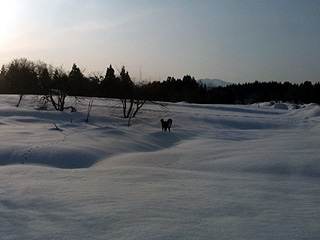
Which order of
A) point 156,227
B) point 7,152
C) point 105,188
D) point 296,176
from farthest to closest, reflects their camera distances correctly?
point 7,152 < point 296,176 < point 105,188 < point 156,227

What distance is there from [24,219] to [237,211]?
2.77m

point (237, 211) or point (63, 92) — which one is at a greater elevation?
point (63, 92)

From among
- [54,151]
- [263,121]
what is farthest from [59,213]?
[263,121]

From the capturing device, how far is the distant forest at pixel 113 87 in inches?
990

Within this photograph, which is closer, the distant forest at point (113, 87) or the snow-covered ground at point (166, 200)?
the snow-covered ground at point (166, 200)

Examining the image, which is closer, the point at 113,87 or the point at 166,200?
the point at 166,200

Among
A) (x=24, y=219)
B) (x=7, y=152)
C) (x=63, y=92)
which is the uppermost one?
(x=63, y=92)

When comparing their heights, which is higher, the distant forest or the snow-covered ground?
the distant forest

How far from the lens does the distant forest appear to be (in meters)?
25.1

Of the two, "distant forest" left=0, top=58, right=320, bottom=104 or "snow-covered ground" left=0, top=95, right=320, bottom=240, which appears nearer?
"snow-covered ground" left=0, top=95, right=320, bottom=240

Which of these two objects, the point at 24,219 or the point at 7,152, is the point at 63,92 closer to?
the point at 7,152

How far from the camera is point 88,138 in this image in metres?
15.7

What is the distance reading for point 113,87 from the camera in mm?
25906

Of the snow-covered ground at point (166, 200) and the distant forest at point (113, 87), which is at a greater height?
the distant forest at point (113, 87)
